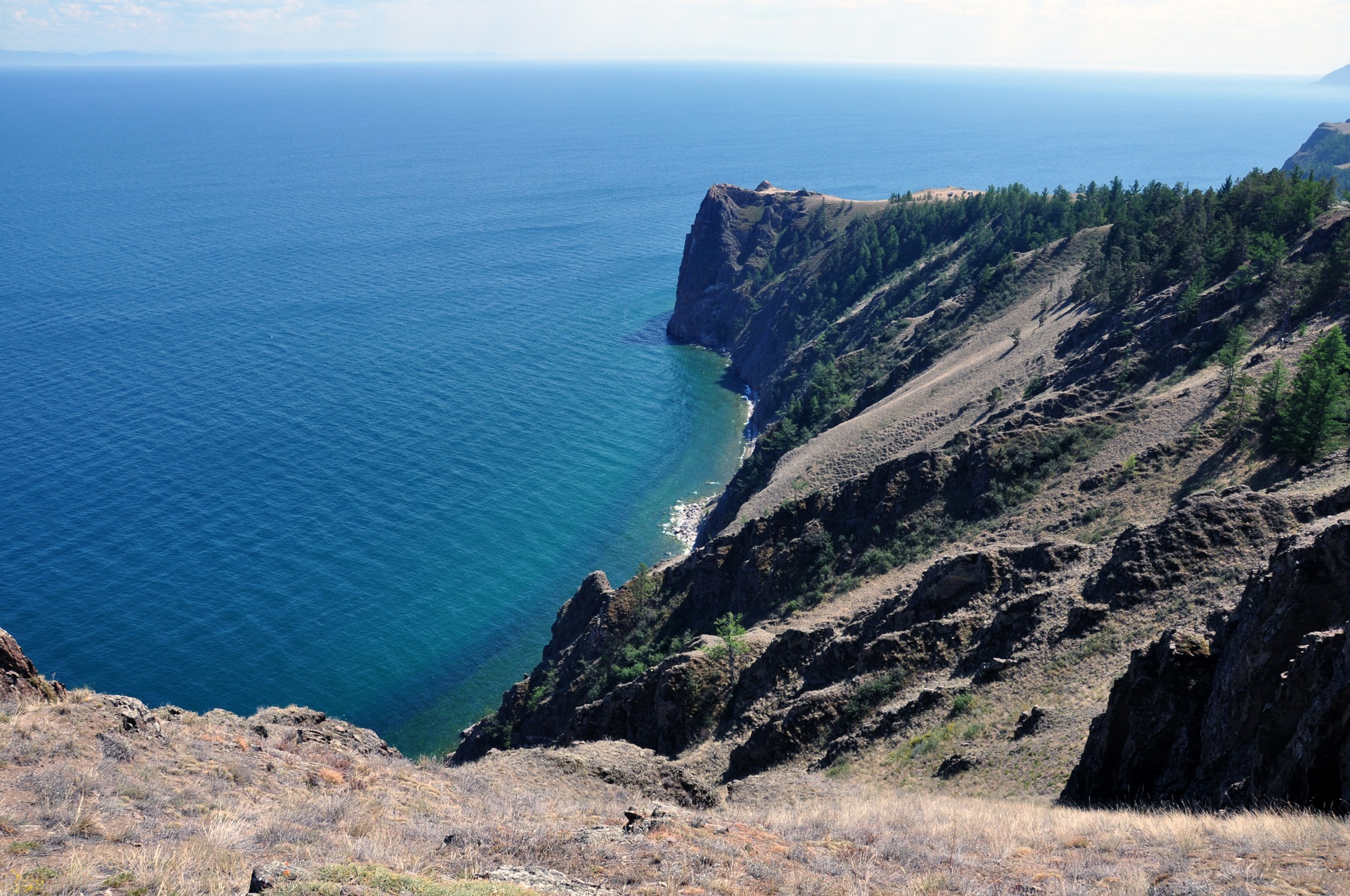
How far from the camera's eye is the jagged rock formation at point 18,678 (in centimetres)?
2081

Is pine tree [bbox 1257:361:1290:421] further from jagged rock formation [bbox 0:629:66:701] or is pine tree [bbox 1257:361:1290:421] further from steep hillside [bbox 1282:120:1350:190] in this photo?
steep hillside [bbox 1282:120:1350:190]

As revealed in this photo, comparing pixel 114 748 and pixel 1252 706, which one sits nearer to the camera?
pixel 1252 706

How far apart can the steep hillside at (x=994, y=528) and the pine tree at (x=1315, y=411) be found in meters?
0.82

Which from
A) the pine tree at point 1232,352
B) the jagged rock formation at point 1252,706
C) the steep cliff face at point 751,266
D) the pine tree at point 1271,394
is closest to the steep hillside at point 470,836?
the jagged rock formation at point 1252,706

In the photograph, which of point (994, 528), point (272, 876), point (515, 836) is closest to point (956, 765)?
point (515, 836)

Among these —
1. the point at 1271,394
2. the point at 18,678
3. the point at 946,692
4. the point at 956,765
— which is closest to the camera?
the point at 18,678

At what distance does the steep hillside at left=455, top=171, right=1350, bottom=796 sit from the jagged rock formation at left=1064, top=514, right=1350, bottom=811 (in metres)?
2.46

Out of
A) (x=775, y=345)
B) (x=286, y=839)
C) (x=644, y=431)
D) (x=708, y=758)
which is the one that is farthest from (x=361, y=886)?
(x=775, y=345)

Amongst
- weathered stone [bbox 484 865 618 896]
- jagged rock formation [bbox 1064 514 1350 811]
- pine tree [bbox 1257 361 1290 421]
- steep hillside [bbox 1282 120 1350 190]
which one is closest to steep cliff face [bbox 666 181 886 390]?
pine tree [bbox 1257 361 1290 421]

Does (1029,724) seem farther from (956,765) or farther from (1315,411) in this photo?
A: (1315,411)

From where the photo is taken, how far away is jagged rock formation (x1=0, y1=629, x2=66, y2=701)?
68.3 ft

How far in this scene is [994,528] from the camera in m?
38.7

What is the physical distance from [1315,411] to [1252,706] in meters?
18.5

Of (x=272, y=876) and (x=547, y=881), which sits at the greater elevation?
(x=272, y=876)
